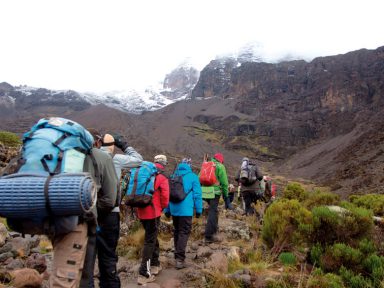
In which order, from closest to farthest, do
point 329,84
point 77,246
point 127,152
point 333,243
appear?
point 77,246 → point 127,152 → point 333,243 → point 329,84

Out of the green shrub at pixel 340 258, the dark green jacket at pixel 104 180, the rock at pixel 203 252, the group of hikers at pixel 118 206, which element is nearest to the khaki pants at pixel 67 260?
the group of hikers at pixel 118 206

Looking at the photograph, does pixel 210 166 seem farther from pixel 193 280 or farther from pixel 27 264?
pixel 27 264

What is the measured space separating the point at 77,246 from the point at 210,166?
5151 mm

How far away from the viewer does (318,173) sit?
88.5 m

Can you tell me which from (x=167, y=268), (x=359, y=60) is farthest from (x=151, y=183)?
(x=359, y=60)

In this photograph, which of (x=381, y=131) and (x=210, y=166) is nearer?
(x=210, y=166)

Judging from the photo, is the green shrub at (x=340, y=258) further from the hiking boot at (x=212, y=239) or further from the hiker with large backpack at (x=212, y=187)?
the hiking boot at (x=212, y=239)

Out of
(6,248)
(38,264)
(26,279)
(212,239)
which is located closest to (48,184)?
(26,279)

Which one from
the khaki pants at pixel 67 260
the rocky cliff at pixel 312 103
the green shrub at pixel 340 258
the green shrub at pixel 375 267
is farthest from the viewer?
the rocky cliff at pixel 312 103

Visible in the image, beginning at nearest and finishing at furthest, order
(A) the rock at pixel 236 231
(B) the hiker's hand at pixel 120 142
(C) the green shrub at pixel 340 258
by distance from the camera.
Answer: (B) the hiker's hand at pixel 120 142
(C) the green shrub at pixel 340 258
(A) the rock at pixel 236 231

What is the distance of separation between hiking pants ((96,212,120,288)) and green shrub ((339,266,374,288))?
2.69 m

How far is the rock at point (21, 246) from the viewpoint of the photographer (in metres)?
6.20

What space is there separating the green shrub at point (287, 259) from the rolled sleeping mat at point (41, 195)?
3636 mm

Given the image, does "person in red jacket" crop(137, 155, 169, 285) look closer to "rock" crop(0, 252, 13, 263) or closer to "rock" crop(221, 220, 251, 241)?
"rock" crop(0, 252, 13, 263)
